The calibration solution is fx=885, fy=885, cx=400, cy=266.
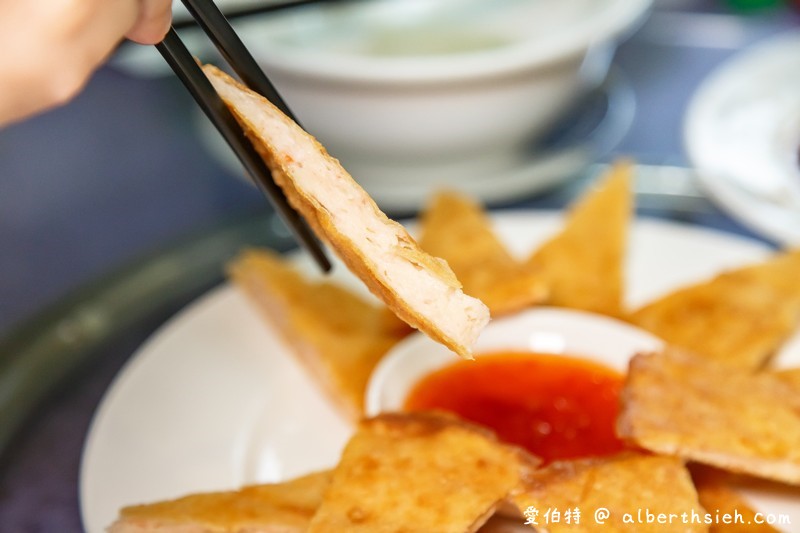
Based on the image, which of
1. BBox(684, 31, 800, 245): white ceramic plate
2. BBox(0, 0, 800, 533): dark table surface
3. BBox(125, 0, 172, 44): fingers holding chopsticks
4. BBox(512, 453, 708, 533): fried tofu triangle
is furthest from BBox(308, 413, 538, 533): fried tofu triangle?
BBox(684, 31, 800, 245): white ceramic plate

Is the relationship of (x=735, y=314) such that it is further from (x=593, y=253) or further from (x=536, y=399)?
(x=536, y=399)

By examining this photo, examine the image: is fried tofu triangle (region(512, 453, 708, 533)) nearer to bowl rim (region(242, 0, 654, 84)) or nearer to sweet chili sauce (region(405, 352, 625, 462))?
sweet chili sauce (region(405, 352, 625, 462))

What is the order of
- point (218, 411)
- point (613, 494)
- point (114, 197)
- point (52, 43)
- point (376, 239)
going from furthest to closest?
1. point (114, 197)
2. point (218, 411)
3. point (613, 494)
4. point (376, 239)
5. point (52, 43)

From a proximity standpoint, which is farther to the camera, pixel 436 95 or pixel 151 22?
pixel 436 95

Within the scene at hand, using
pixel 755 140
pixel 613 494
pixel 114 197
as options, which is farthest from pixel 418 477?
pixel 114 197

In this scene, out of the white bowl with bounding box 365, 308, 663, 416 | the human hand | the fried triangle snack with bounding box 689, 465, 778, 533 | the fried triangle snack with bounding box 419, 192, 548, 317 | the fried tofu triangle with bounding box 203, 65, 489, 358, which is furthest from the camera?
the fried triangle snack with bounding box 419, 192, 548, 317

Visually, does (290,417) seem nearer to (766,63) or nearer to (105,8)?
(105,8)

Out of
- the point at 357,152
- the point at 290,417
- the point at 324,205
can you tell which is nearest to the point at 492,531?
the point at 290,417
